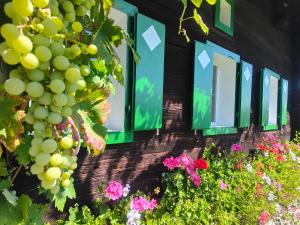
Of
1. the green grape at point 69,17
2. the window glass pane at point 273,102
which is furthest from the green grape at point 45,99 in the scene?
the window glass pane at point 273,102

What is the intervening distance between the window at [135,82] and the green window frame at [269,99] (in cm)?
381

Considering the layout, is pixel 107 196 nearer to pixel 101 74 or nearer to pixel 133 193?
pixel 133 193

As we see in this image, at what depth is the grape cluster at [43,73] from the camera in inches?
29.0

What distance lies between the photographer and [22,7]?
2.41 feet

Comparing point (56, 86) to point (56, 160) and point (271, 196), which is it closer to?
point (56, 160)

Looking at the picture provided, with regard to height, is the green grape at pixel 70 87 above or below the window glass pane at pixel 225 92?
below

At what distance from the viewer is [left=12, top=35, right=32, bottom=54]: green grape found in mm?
711

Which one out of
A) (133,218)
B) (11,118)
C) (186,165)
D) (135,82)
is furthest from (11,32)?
(186,165)

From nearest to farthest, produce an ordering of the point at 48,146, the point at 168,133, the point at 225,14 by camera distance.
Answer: the point at 48,146
the point at 168,133
the point at 225,14

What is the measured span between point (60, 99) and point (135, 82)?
93.7 inches

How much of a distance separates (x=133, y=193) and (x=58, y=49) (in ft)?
9.26

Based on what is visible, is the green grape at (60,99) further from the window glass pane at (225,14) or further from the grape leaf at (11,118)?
the window glass pane at (225,14)

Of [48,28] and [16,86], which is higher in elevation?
[48,28]

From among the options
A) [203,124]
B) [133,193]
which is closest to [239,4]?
[203,124]
